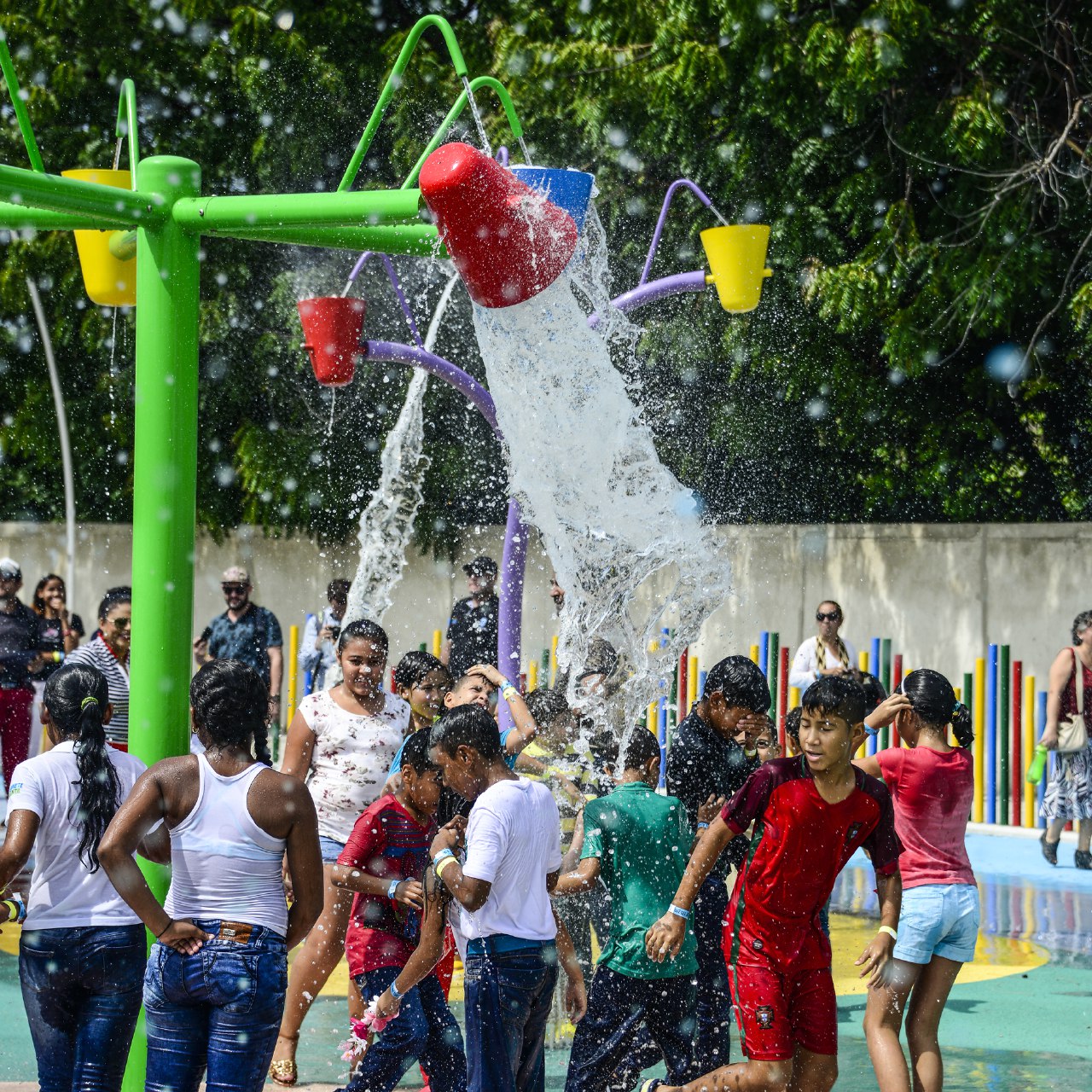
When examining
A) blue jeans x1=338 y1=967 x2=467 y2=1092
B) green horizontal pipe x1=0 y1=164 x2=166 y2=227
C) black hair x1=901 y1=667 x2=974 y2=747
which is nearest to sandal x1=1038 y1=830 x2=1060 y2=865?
→ black hair x1=901 y1=667 x2=974 y2=747

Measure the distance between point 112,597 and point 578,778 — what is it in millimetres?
2495

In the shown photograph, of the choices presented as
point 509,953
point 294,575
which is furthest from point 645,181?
point 509,953

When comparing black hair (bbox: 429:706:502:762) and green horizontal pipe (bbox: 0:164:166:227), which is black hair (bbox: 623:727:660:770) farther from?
green horizontal pipe (bbox: 0:164:166:227)

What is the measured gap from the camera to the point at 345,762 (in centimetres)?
639

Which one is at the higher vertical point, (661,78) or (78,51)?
(78,51)

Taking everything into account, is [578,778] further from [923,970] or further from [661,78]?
[661,78]

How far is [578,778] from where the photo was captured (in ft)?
21.5

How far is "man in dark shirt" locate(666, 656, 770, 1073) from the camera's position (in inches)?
227

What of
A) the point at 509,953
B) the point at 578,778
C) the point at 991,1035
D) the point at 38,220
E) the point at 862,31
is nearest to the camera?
the point at 509,953

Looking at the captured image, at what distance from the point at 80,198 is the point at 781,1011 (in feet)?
11.1

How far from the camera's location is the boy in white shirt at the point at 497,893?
4715 mm

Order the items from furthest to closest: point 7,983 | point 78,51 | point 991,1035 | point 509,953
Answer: point 78,51 → point 7,983 → point 991,1035 → point 509,953

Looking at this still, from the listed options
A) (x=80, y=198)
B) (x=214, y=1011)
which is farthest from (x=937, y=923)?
(x=80, y=198)

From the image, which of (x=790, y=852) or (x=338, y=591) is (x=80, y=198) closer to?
(x=790, y=852)
